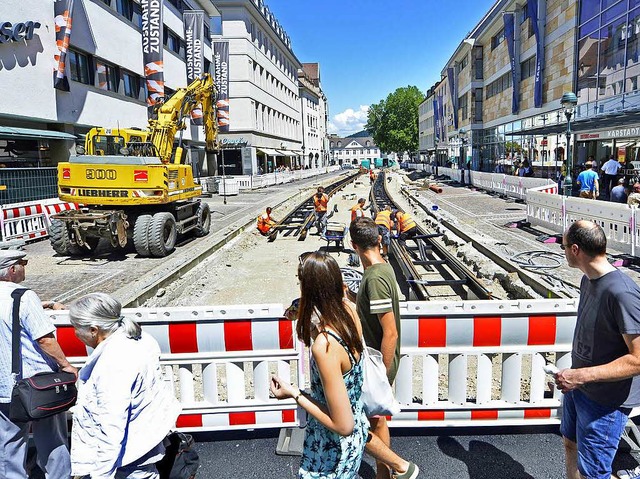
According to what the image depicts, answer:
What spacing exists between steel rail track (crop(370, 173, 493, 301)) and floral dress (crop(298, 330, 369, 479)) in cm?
577

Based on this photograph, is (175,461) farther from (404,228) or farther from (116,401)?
(404,228)

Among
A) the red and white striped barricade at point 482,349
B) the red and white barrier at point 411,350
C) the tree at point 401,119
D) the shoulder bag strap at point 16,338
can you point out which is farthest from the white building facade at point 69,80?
the tree at point 401,119

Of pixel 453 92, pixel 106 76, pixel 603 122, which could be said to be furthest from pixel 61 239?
pixel 453 92

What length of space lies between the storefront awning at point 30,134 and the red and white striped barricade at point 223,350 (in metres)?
15.1

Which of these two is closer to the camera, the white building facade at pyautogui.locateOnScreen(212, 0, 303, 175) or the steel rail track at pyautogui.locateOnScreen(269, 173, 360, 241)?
the steel rail track at pyautogui.locateOnScreen(269, 173, 360, 241)

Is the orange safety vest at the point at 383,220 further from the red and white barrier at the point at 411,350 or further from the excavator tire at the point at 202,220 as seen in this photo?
the excavator tire at the point at 202,220

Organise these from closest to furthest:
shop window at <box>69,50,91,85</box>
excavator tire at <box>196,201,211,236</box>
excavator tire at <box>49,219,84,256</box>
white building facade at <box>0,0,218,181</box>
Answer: excavator tire at <box>49,219,84,256</box>
excavator tire at <box>196,201,211,236</box>
white building facade at <box>0,0,218,181</box>
shop window at <box>69,50,91,85</box>

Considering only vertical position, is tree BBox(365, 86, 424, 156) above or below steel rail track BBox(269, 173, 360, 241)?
above

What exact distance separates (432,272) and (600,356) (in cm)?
789

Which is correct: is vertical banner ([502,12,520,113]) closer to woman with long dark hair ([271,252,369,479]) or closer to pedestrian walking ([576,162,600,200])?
pedestrian walking ([576,162,600,200])

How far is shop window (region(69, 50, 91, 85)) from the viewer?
19859 millimetres

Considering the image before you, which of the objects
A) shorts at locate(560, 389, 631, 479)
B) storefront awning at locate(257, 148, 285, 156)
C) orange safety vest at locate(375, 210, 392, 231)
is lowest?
shorts at locate(560, 389, 631, 479)

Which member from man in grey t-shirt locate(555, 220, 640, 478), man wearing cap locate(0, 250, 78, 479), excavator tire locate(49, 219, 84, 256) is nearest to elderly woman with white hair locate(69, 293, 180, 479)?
man wearing cap locate(0, 250, 78, 479)

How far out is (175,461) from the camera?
102 inches
